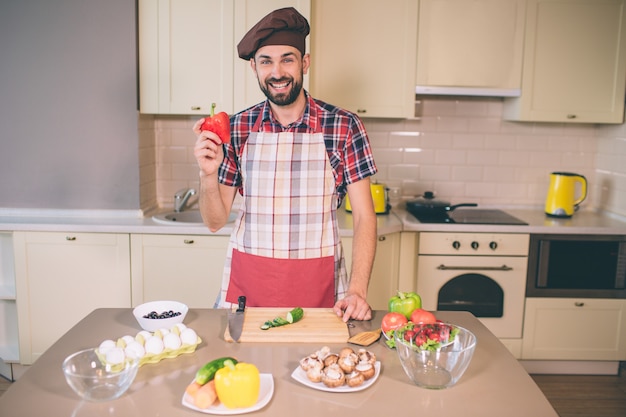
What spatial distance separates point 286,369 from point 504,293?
238 cm

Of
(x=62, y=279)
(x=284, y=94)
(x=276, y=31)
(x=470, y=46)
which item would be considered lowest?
(x=62, y=279)

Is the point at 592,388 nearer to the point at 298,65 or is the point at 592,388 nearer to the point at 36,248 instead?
the point at 298,65

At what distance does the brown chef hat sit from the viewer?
84.0 inches

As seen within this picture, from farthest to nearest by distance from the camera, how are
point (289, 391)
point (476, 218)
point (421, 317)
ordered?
point (476, 218) → point (421, 317) → point (289, 391)

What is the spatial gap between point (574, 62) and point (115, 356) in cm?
328

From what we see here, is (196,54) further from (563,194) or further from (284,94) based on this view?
(563,194)

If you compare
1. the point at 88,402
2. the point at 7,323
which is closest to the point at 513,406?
the point at 88,402

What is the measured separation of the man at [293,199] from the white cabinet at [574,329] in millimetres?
1749

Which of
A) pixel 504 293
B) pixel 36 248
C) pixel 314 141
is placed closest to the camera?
pixel 314 141

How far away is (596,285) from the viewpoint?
11.9ft

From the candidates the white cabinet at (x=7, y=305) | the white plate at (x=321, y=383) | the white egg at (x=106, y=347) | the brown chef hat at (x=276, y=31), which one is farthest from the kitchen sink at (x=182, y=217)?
the white plate at (x=321, y=383)

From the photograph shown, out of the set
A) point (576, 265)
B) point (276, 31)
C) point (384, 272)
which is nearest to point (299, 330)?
point (276, 31)

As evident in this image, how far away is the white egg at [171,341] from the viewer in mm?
1599

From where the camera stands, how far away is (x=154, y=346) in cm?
157
